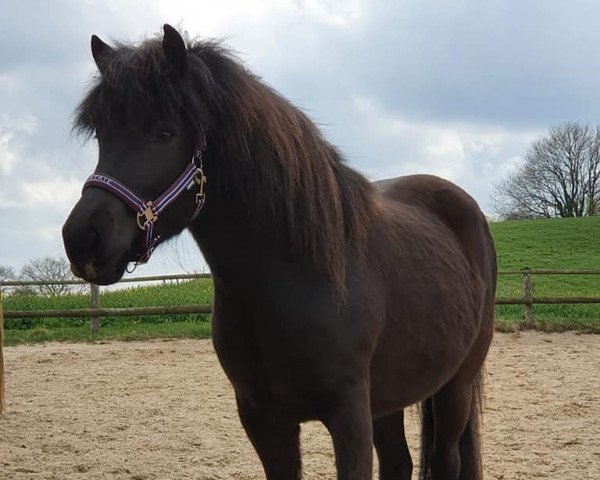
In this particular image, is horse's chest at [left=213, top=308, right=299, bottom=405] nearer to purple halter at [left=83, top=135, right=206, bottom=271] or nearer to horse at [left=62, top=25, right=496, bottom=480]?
horse at [left=62, top=25, right=496, bottom=480]

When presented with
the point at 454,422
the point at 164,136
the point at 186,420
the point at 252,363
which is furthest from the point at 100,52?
the point at 186,420

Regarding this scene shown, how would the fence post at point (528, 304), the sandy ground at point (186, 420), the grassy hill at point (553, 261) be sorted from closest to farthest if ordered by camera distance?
the sandy ground at point (186, 420) → the fence post at point (528, 304) → the grassy hill at point (553, 261)

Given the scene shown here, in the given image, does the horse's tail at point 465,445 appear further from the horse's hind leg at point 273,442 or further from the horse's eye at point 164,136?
the horse's eye at point 164,136

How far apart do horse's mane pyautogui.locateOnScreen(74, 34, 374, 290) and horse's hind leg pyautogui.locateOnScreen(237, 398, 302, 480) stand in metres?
0.62

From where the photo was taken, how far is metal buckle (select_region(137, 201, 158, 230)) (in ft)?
6.08

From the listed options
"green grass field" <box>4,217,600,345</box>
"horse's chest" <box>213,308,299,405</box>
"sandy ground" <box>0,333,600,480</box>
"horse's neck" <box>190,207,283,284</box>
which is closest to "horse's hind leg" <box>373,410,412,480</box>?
"sandy ground" <box>0,333,600,480</box>

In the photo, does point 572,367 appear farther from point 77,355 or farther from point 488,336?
point 77,355

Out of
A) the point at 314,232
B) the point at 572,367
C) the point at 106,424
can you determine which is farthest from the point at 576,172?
the point at 314,232

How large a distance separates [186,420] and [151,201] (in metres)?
4.52

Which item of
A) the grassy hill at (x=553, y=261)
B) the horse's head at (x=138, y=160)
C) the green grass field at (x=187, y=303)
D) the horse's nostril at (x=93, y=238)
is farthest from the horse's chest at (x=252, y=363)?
the grassy hill at (x=553, y=261)

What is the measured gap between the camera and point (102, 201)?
1804 millimetres

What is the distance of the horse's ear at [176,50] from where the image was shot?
194 cm

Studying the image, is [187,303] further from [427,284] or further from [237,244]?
[237,244]

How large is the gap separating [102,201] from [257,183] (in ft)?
1.65
